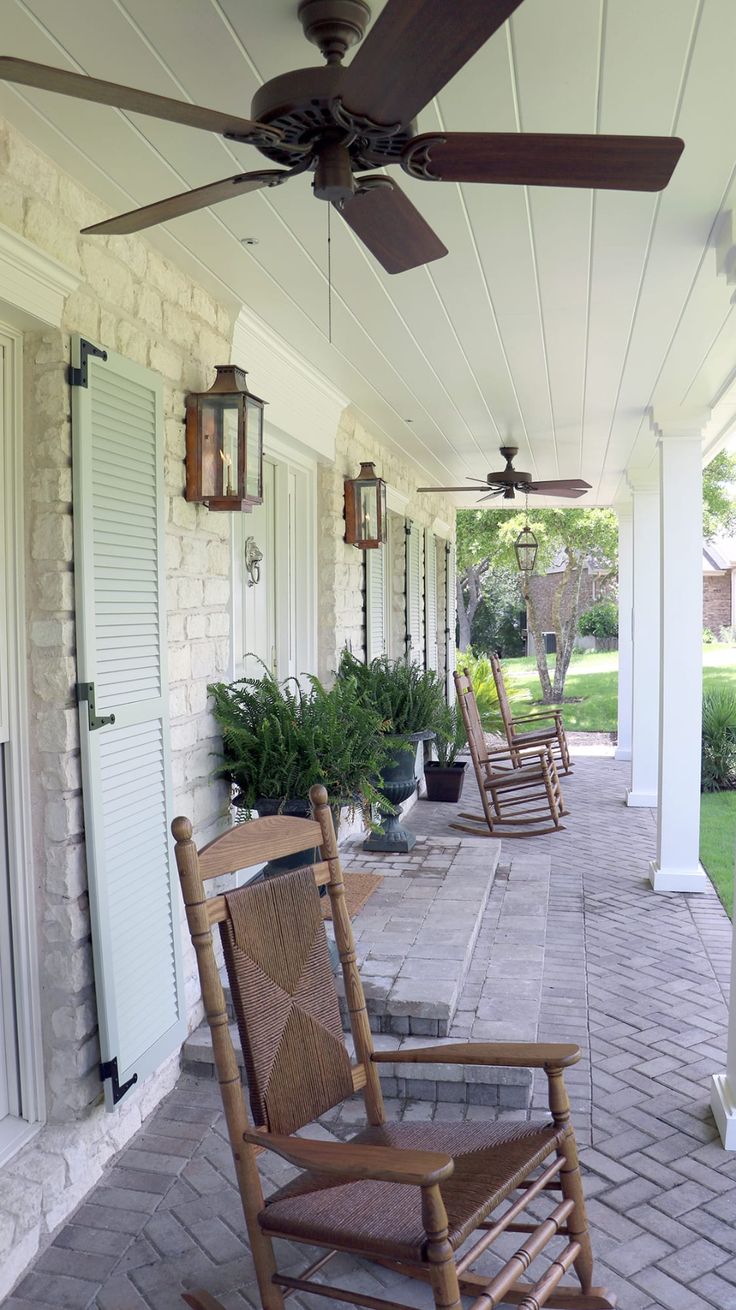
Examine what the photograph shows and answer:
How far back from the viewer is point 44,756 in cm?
255

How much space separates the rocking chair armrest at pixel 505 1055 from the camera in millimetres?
2025

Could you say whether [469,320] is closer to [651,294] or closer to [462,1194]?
[651,294]

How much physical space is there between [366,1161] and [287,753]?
1.90 meters

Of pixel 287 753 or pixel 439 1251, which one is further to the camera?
pixel 287 753

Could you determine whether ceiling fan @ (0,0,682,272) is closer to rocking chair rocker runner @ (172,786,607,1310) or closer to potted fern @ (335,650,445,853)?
rocking chair rocker runner @ (172,786,607,1310)

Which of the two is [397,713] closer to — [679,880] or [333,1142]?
[679,880]

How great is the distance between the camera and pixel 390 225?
1.92 m

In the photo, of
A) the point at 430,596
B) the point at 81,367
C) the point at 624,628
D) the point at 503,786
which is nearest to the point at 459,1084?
the point at 81,367

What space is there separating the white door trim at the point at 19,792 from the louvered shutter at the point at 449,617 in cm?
774

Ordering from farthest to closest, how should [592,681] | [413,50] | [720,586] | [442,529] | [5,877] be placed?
[720,586]
[592,681]
[442,529]
[5,877]
[413,50]

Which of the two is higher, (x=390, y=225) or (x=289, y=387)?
(x=289, y=387)

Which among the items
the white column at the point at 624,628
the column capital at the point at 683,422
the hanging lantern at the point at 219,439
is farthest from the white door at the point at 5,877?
the white column at the point at 624,628

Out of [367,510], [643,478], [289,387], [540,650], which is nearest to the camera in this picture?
[289,387]

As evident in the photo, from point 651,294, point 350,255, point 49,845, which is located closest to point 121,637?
point 49,845
